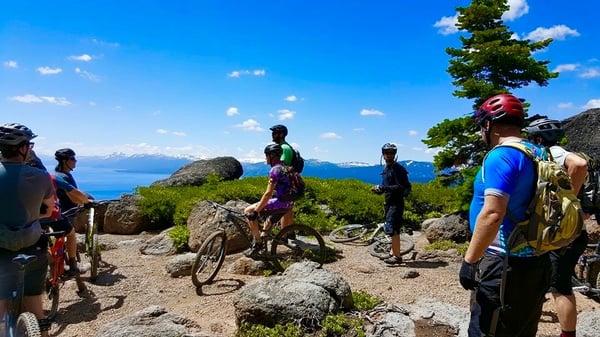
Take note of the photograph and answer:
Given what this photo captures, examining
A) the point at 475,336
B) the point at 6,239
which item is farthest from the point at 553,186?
the point at 6,239

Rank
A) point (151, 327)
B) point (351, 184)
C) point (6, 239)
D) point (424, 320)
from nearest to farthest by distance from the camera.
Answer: point (6, 239), point (151, 327), point (424, 320), point (351, 184)

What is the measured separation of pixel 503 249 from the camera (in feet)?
11.2

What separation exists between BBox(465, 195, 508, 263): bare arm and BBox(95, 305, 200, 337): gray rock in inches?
166

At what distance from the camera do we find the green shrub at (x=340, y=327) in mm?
5984

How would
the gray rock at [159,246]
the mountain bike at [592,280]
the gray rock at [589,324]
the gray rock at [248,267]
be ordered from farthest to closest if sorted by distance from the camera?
1. the gray rock at [159,246]
2. the gray rock at [248,267]
3. the mountain bike at [592,280]
4. the gray rock at [589,324]

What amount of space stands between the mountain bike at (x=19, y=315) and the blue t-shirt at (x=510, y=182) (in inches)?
173

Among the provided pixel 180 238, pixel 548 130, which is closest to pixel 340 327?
pixel 548 130

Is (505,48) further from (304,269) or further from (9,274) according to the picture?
(9,274)

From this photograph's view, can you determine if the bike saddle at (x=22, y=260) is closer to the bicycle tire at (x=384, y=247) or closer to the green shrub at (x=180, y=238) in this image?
the green shrub at (x=180, y=238)

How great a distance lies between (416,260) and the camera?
36.1 ft

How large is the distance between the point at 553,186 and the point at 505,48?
34.4ft

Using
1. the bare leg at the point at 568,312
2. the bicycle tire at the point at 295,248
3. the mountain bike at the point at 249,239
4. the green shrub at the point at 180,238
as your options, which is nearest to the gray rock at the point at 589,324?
the bare leg at the point at 568,312

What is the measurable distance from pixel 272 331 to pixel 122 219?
11407mm

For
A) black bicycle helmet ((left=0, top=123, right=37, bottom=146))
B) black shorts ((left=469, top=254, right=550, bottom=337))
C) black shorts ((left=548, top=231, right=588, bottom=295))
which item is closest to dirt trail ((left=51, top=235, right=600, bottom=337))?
black shorts ((left=548, top=231, right=588, bottom=295))
